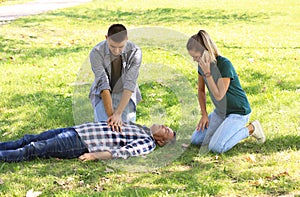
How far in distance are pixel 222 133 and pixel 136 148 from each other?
78cm

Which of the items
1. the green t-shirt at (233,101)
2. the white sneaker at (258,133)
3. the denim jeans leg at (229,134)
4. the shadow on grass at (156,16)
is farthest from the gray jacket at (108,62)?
the shadow on grass at (156,16)

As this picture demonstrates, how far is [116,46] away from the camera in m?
4.20

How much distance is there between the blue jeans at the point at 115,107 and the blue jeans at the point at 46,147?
0.52m

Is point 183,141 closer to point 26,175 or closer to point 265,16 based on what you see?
point 26,175

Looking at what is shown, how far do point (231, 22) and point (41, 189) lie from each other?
33.2 feet

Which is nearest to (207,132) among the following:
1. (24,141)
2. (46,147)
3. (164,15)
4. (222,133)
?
(222,133)

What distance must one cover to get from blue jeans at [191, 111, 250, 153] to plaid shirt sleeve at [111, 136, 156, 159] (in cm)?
45

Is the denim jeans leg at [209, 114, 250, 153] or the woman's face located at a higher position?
the woman's face

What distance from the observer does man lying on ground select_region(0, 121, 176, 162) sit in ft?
13.3

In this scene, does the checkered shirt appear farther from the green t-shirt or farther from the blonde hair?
the blonde hair

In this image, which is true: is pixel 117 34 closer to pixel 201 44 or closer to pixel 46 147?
pixel 201 44

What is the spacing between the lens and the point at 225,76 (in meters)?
4.23

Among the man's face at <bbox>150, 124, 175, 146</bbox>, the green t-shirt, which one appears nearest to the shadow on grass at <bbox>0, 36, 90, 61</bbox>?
the man's face at <bbox>150, 124, 175, 146</bbox>

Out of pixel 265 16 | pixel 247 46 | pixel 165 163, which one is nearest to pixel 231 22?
pixel 265 16
